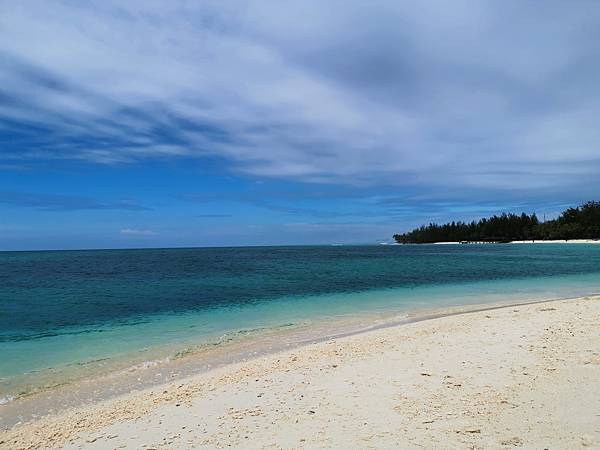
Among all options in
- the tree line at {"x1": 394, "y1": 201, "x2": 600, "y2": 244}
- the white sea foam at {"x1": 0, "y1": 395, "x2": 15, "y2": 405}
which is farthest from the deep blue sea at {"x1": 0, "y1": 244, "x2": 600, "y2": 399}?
the tree line at {"x1": 394, "y1": 201, "x2": 600, "y2": 244}

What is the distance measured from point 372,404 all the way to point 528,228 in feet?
567

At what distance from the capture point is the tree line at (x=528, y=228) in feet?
428

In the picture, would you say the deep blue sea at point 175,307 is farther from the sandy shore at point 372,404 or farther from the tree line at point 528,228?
the tree line at point 528,228

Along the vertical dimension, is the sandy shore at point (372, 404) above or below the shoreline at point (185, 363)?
above

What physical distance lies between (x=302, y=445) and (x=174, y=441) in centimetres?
165

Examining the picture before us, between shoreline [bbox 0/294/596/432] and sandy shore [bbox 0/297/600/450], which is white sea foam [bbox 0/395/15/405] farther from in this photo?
sandy shore [bbox 0/297/600/450]

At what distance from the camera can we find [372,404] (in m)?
5.75

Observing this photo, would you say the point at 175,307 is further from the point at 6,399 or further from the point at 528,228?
the point at 528,228

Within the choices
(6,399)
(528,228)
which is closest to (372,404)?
(6,399)

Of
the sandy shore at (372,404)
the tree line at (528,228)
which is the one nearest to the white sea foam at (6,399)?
the sandy shore at (372,404)

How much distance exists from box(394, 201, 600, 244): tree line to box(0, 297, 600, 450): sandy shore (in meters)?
148

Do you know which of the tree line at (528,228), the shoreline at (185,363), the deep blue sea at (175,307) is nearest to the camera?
the shoreline at (185,363)

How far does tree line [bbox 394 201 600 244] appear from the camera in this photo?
13038cm

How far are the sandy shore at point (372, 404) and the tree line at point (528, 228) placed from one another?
14752cm
